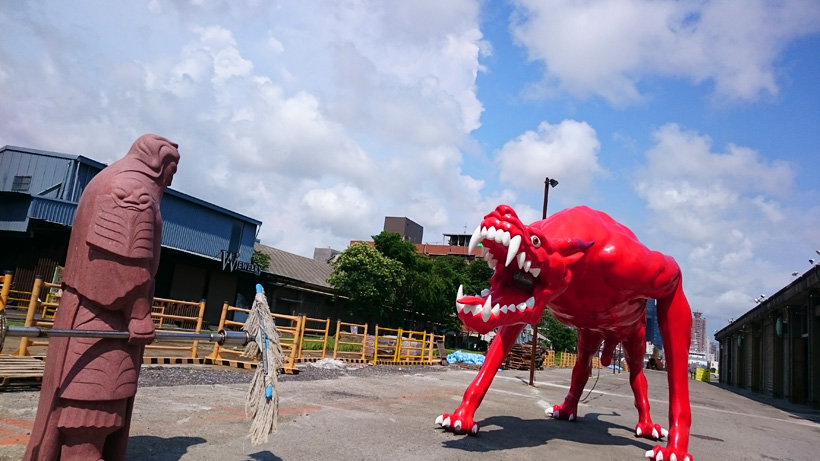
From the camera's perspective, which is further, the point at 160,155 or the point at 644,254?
the point at 644,254

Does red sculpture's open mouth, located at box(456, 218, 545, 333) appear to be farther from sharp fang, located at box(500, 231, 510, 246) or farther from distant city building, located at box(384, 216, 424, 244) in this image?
distant city building, located at box(384, 216, 424, 244)

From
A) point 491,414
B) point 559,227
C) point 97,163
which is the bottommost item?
point 491,414

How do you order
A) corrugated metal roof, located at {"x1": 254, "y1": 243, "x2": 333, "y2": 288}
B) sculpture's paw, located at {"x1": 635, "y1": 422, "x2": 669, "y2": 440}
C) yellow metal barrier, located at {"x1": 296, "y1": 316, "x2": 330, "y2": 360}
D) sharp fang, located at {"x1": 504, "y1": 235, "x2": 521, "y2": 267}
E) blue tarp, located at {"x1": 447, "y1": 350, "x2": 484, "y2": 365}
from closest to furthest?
sharp fang, located at {"x1": 504, "y1": 235, "x2": 521, "y2": 267} → sculpture's paw, located at {"x1": 635, "y1": 422, "x2": 669, "y2": 440} → yellow metal barrier, located at {"x1": 296, "y1": 316, "x2": 330, "y2": 360} → blue tarp, located at {"x1": 447, "y1": 350, "x2": 484, "y2": 365} → corrugated metal roof, located at {"x1": 254, "y1": 243, "x2": 333, "y2": 288}

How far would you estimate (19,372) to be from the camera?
5.89 metres

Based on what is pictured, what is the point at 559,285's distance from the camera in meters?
5.11

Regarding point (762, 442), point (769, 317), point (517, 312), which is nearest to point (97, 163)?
point (517, 312)

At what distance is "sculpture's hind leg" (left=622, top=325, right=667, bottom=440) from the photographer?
6953 millimetres

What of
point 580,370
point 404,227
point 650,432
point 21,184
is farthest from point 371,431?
point 404,227

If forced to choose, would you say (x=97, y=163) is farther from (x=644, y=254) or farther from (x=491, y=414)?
(x=644, y=254)

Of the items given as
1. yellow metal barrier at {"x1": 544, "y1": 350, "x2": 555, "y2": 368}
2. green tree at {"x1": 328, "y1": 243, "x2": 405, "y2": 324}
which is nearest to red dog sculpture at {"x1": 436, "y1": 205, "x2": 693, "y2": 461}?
green tree at {"x1": 328, "y1": 243, "x2": 405, "y2": 324}

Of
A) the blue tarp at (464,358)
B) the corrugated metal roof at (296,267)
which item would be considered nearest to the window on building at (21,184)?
the corrugated metal roof at (296,267)

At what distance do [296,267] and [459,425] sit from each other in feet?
103

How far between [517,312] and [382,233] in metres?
29.4

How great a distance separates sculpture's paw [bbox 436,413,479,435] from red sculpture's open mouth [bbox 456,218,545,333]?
4.14 feet
